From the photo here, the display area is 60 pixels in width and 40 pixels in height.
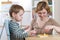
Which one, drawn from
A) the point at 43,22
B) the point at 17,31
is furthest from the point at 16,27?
the point at 43,22

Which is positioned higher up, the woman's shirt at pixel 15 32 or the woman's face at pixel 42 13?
the woman's face at pixel 42 13

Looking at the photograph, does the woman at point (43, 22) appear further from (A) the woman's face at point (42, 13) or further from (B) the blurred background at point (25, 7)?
(B) the blurred background at point (25, 7)

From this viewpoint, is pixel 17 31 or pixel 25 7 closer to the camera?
pixel 17 31

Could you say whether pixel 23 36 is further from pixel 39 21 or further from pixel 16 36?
pixel 39 21

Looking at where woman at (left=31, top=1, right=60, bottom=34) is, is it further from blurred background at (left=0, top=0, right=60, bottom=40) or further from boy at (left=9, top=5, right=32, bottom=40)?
blurred background at (left=0, top=0, right=60, bottom=40)

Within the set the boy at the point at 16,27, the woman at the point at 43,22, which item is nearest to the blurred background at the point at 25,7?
the woman at the point at 43,22

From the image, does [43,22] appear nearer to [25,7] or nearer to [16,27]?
[16,27]

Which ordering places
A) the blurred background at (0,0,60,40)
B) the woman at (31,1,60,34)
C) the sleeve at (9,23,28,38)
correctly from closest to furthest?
the sleeve at (9,23,28,38) < the woman at (31,1,60,34) < the blurred background at (0,0,60,40)

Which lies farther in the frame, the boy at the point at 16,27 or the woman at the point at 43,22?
the woman at the point at 43,22

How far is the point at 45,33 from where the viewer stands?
4.88 feet

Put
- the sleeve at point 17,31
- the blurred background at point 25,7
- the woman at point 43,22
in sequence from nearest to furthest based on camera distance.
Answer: the sleeve at point 17,31 → the woman at point 43,22 → the blurred background at point 25,7

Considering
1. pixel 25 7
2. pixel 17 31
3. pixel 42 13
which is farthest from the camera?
pixel 25 7

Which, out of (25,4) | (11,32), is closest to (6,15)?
(25,4)

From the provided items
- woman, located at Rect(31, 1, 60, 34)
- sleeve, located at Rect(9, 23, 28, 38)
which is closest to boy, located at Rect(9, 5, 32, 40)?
sleeve, located at Rect(9, 23, 28, 38)
